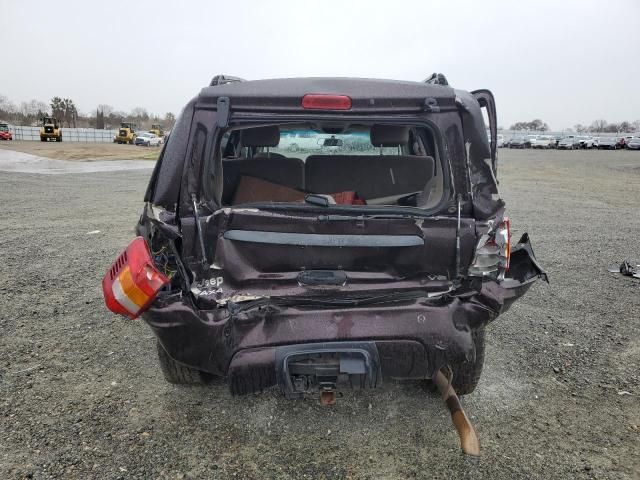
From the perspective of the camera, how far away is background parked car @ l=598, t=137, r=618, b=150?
173 ft

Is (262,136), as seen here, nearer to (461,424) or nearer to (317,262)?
(317,262)

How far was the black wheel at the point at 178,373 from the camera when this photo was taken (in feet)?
9.28

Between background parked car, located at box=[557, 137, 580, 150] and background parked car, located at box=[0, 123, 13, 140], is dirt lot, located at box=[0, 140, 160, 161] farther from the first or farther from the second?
background parked car, located at box=[557, 137, 580, 150]

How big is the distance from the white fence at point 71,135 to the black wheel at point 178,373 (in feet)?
187

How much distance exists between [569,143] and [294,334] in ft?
194

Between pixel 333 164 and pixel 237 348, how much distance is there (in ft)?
4.93

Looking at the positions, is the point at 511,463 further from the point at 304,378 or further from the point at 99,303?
the point at 99,303

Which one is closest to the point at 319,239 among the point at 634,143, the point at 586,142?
the point at 634,143

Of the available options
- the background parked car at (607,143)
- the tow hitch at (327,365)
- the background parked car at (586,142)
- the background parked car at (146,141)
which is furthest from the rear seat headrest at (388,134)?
the background parked car at (607,143)

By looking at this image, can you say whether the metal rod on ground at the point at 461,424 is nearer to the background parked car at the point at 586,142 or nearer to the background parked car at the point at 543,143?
the background parked car at the point at 543,143

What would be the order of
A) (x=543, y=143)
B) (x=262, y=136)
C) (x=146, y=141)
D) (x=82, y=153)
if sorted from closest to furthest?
(x=262, y=136), (x=82, y=153), (x=146, y=141), (x=543, y=143)

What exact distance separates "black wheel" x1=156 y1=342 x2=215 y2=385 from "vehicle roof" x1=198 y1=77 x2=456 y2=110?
150 cm

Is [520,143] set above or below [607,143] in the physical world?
below

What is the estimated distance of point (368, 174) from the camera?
3.31m
